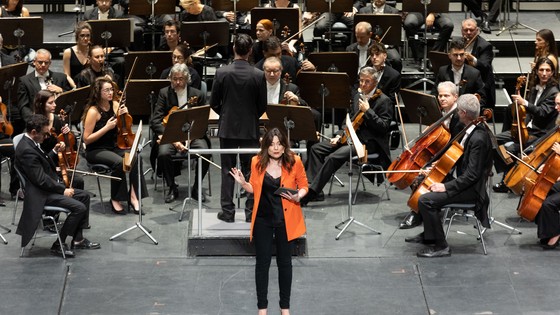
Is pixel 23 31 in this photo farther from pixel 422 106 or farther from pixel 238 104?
pixel 422 106

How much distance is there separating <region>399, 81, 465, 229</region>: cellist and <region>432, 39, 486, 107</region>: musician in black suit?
1.41m

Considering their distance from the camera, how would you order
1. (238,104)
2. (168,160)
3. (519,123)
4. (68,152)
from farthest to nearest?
1. (168,160)
2. (519,123)
3. (68,152)
4. (238,104)

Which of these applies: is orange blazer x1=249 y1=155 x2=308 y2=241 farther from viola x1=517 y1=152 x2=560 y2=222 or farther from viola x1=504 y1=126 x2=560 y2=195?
viola x1=504 y1=126 x2=560 y2=195

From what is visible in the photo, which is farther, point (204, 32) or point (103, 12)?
point (103, 12)

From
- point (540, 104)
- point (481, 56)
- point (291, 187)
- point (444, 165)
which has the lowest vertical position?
point (444, 165)

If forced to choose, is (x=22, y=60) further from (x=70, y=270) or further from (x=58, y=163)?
(x=70, y=270)

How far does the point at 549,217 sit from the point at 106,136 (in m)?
3.87

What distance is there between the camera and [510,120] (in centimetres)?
1112

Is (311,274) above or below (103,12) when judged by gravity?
below

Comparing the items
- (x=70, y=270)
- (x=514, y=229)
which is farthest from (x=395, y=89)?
(x=70, y=270)

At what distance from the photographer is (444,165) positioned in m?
9.04

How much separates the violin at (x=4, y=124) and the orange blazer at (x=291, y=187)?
3268 mm

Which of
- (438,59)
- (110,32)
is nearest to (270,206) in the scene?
(438,59)

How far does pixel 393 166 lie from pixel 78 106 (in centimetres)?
294
